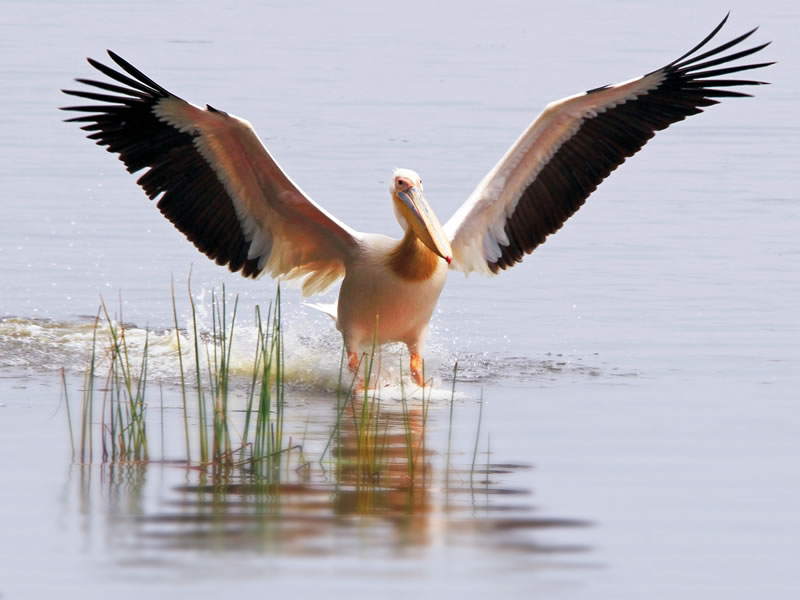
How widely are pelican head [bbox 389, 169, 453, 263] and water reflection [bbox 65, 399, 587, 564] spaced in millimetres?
1565

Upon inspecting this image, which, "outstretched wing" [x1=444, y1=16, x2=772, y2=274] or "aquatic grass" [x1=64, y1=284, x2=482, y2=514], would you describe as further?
"outstretched wing" [x1=444, y1=16, x2=772, y2=274]

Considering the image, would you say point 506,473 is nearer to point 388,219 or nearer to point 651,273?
point 651,273

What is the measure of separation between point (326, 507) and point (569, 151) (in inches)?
144

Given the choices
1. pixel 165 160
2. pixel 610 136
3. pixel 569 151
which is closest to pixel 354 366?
pixel 165 160

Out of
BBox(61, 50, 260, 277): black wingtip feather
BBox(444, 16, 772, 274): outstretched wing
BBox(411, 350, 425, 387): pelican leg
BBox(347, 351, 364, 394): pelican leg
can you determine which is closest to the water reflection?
BBox(347, 351, 364, 394): pelican leg

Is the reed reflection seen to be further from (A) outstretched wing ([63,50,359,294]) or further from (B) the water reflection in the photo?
(A) outstretched wing ([63,50,359,294])

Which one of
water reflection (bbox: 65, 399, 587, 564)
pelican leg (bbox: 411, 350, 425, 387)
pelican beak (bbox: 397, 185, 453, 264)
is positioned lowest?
water reflection (bbox: 65, 399, 587, 564)

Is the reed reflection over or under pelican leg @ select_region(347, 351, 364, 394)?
under

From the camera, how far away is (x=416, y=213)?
8.89 m

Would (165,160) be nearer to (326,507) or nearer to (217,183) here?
(217,183)

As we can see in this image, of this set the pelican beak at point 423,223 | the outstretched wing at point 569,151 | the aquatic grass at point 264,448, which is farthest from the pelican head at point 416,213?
the aquatic grass at point 264,448

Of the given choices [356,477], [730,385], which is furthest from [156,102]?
[730,385]

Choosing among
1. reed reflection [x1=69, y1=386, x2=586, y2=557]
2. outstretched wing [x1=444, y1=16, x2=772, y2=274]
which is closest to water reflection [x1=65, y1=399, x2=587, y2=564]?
reed reflection [x1=69, y1=386, x2=586, y2=557]

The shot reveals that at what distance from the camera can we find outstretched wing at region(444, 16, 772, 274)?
9398 millimetres
